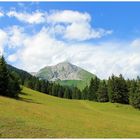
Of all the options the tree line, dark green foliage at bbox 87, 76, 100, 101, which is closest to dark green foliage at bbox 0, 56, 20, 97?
the tree line

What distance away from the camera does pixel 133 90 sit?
117 metres

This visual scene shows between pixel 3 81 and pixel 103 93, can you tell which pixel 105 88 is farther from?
pixel 3 81

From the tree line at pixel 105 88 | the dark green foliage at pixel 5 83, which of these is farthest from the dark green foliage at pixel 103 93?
the dark green foliage at pixel 5 83

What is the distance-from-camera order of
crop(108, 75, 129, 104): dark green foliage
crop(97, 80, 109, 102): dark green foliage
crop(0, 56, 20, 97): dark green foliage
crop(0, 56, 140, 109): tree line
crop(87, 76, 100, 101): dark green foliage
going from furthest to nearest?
crop(87, 76, 100, 101): dark green foliage
crop(97, 80, 109, 102): dark green foliage
crop(108, 75, 129, 104): dark green foliage
crop(0, 56, 140, 109): tree line
crop(0, 56, 20, 97): dark green foliage

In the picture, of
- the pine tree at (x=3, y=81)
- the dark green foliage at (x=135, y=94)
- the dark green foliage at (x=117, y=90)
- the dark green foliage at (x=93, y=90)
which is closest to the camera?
the pine tree at (x=3, y=81)

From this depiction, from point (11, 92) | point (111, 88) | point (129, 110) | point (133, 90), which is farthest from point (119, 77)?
point (11, 92)

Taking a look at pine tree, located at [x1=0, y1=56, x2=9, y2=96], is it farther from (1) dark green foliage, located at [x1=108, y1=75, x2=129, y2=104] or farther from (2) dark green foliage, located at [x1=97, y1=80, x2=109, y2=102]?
(2) dark green foliage, located at [x1=97, y1=80, x2=109, y2=102]

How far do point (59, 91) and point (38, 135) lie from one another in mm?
160157

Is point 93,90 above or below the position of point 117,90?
above

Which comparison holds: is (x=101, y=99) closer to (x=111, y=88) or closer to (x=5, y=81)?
(x=111, y=88)

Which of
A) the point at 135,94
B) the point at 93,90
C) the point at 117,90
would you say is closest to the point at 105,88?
the point at 117,90

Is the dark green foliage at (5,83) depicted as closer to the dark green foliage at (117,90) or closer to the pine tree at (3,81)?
the pine tree at (3,81)

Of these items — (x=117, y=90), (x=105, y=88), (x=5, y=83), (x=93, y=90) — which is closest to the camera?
(x=5, y=83)

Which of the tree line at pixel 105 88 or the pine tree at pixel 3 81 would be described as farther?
the tree line at pixel 105 88
